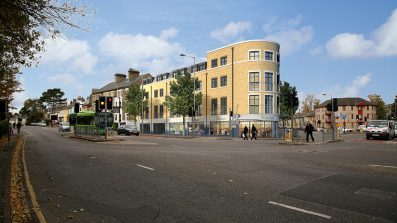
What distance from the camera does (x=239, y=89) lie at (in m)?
50.2

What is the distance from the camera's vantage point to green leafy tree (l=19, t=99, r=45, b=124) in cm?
14012

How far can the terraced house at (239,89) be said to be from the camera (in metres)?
48.4

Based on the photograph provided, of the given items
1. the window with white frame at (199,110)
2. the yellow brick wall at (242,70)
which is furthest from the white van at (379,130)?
the window with white frame at (199,110)

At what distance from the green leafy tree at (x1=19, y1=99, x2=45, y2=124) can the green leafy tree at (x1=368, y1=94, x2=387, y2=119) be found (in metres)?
130

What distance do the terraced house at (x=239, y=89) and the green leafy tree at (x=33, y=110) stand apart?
105178mm

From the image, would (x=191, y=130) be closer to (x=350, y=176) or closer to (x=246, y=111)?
(x=246, y=111)

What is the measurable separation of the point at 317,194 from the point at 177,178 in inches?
156

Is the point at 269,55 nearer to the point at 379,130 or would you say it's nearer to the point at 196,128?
the point at 196,128

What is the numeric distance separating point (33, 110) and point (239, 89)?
122153 mm

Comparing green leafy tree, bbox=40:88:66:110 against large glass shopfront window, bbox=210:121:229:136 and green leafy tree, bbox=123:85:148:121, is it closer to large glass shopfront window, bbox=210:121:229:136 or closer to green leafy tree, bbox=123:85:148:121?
green leafy tree, bbox=123:85:148:121

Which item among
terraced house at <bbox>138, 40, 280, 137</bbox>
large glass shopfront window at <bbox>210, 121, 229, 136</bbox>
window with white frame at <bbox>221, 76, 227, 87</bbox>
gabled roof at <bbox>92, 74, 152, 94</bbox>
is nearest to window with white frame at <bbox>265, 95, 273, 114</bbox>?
terraced house at <bbox>138, 40, 280, 137</bbox>

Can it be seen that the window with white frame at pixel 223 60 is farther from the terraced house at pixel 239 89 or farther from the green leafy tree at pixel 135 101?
the green leafy tree at pixel 135 101

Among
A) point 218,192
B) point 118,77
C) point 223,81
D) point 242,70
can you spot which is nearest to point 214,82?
point 223,81

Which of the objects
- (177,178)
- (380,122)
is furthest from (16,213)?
(380,122)
